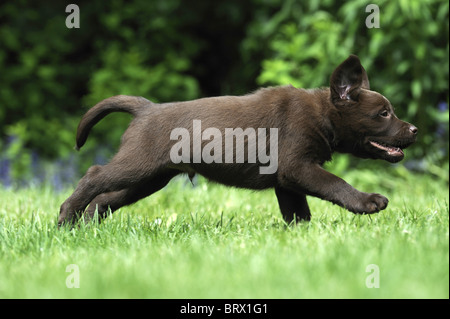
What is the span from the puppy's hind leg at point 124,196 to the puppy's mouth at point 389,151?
4.07 feet

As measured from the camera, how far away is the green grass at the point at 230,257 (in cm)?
247

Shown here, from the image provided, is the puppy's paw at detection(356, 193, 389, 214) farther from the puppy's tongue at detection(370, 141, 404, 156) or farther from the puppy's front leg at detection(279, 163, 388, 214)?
the puppy's tongue at detection(370, 141, 404, 156)

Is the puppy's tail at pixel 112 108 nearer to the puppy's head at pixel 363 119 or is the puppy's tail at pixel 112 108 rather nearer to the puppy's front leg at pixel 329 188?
the puppy's front leg at pixel 329 188

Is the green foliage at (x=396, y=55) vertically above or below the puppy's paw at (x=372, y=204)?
above

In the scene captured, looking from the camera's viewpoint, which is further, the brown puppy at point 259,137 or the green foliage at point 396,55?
the green foliage at point 396,55

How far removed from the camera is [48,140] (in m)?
8.27

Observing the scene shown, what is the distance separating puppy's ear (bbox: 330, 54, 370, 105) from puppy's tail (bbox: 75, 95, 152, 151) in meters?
1.14

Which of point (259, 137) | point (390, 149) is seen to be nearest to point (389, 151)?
point (390, 149)

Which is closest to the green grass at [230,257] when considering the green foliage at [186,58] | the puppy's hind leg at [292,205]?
the puppy's hind leg at [292,205]

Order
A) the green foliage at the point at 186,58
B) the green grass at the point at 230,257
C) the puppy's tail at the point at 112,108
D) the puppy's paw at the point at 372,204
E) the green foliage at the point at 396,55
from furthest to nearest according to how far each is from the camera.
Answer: the green foliage at the point at 186,58 < the green foliage at the point at 396,55 < the puppy's tail at the point at 112,108 < the puppy's paw at the point at 372,204 < the green grass at the point at 230,257

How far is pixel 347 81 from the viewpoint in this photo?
367cm

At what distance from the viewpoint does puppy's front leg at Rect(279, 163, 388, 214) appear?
3.40 m

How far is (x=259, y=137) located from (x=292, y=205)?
550 mm

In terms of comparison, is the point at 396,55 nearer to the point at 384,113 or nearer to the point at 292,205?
the point at 384,113
